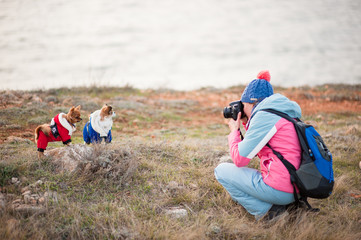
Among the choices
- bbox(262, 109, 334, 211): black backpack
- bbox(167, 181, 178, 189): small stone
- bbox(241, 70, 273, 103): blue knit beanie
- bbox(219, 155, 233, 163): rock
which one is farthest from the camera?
bbox(219, 155, 233, 163): rock

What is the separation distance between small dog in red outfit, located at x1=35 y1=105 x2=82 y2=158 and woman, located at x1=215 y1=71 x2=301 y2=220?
8.06 feet

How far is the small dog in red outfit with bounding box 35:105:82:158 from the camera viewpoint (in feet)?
11.6

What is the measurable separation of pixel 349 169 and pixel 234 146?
3252mm

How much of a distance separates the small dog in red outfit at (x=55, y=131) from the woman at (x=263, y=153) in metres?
2.46

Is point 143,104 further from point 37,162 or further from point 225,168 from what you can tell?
point 225,168

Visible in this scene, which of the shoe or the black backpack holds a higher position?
the black backpack

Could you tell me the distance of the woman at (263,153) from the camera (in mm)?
2439

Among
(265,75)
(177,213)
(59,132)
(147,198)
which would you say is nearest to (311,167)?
(265,75)

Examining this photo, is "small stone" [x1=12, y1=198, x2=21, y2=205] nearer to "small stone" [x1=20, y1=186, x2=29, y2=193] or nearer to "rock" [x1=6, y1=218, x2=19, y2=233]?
"small stone" [x1=20, y1=186, x2=29, y2=193]

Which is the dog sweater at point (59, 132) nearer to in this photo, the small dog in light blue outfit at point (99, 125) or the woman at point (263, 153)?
the small dog in light blue outfit at point (99, 125)

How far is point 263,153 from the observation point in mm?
2654

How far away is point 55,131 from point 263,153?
3004 millimetres

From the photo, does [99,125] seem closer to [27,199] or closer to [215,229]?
[27,199]

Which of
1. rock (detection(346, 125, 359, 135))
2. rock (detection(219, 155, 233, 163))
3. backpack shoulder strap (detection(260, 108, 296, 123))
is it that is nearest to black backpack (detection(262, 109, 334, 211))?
backpack shoulder strap (detection(260, 108, 296, 123))
